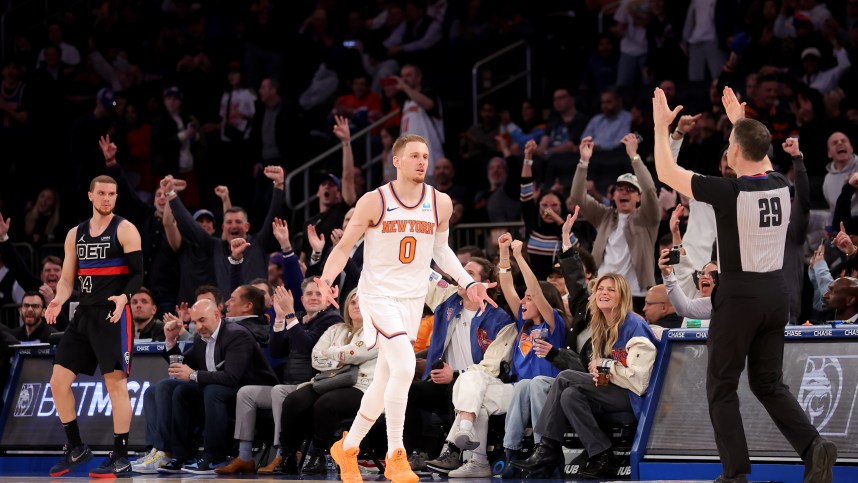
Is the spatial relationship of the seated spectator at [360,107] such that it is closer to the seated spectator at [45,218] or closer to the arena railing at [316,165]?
the arena railing at [316,165]

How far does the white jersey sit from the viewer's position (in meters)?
8.47

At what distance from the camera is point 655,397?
31.3 ft

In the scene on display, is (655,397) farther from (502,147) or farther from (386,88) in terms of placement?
(386,88)

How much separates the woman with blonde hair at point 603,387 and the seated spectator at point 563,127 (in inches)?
242

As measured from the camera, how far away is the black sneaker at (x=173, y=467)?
11094mm

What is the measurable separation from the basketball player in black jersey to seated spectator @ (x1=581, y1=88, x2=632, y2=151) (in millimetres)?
6642

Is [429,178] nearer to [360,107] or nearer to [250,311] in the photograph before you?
[360,107]

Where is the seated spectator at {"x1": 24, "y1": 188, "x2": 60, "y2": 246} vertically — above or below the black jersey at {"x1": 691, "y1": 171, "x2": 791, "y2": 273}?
above

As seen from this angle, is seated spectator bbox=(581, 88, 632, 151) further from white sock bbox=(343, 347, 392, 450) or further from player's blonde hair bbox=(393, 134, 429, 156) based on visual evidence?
white sock bbox=(343, 347, 392, 450)

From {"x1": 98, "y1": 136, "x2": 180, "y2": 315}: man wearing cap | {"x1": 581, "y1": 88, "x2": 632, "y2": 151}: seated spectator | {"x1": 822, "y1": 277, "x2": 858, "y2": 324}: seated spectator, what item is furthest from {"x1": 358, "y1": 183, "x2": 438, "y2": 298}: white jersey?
{"x1": 581, "y1": 88, "x2": 632, "y2": 151}: seated spectator

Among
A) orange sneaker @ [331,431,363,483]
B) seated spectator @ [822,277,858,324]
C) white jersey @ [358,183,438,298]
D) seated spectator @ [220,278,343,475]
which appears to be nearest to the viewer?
white jersey @ [358,183,438,298]

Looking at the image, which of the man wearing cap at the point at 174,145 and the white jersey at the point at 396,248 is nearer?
the white jersey at the point at 396,248

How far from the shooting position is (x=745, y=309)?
295 inches

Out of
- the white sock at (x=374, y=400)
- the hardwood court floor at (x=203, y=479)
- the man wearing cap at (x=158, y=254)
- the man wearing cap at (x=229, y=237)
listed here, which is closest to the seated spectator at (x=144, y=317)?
the man wearing cap at (x=229, y=237)
